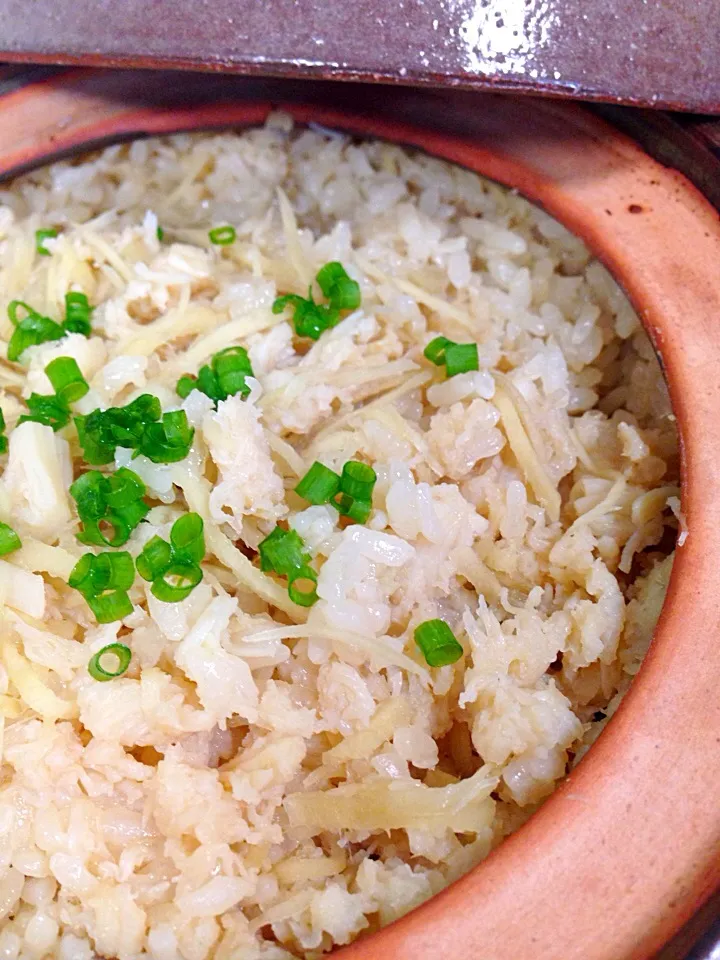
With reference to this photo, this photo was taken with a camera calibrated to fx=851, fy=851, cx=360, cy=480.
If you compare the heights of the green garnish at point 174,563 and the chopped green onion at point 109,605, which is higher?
the green garnish at point 174,563

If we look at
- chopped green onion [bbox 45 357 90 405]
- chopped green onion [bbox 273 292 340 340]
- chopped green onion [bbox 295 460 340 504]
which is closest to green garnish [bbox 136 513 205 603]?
chopped green onion [bbox 295 460 340 504]

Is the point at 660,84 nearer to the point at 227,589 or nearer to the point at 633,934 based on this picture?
the point at 227,589

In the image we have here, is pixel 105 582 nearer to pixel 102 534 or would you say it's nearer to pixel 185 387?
pixel 102 534

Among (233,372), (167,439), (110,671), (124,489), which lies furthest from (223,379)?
(110,671)

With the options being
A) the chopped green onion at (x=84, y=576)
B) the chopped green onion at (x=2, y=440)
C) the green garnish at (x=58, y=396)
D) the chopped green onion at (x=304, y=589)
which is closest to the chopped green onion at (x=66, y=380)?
the green garnish at (x=58, y=396)

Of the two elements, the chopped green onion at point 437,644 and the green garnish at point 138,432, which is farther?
the green garnish at point 138,432

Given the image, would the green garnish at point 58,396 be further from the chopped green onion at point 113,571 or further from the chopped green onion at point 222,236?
the chopped green onion at point 222,236
